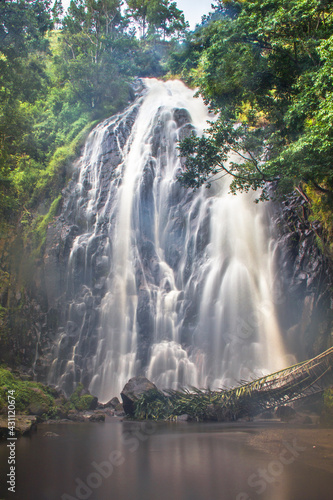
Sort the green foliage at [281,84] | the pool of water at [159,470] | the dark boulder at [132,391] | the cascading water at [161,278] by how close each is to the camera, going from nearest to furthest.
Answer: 1. the pool of water at [159,470]
2. the green foliage at [281,84]
3. the dark boulder at [132,391]
4. the cascading water at [161,278]

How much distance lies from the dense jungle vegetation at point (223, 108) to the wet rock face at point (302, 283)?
1.51m

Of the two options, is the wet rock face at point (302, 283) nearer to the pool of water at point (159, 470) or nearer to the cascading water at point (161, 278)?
the cascading water at point (161, 278)

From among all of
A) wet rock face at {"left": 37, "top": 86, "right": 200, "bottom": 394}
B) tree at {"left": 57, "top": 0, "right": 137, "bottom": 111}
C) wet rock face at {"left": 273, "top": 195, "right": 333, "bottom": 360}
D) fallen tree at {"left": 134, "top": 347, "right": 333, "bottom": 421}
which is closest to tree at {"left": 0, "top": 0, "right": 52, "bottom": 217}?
wet rock face at {"left": 37, "top": 86, "right": 200, "bottom": 394}

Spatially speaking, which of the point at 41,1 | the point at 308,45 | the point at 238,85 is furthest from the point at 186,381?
the point at 41,1

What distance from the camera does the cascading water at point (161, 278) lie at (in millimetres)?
15680

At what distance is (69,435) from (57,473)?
3450 mm

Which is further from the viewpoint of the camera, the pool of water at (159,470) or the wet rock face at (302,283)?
the wet rock face at (302,283)

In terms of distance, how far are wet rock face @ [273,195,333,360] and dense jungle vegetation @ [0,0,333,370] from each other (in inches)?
59.4

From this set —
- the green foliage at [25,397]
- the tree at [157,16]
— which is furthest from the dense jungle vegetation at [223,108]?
the tree at [157,16]

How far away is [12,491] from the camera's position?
4344 mm

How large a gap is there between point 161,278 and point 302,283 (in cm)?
734

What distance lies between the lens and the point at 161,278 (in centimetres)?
1938

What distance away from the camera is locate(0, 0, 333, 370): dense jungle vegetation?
9562 millimetres

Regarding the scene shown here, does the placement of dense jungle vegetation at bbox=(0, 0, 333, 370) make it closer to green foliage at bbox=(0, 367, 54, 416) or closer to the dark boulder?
the dark boulder
